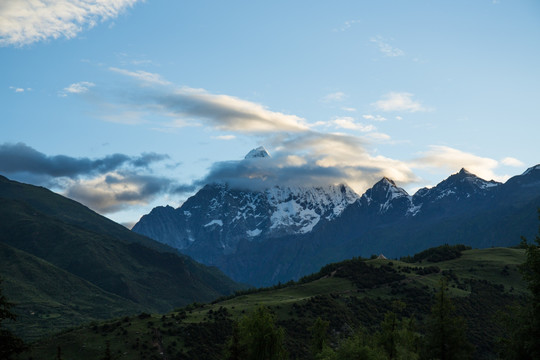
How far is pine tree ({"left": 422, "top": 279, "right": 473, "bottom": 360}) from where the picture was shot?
211 feet

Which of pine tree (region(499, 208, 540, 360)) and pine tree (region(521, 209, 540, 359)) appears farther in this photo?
pine tree (region(499, 208, 540, 360))

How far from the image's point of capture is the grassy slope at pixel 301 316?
4882 inches

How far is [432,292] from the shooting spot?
182000 mm

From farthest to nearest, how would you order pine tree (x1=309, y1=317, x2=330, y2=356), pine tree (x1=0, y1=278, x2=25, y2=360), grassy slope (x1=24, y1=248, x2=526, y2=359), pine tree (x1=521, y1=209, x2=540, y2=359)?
grassy slope (x1=24, y1=248, x2=526, y2=359)
pine tree (x1=309, y1=317, x2=330, y2=356)
pine tree (x1=521, y1=209, x2=540, y2=359)
pine tree (x1=0, y1=278, x2=25, y2=360)

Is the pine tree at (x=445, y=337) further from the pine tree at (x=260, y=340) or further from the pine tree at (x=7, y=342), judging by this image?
the pine tree at (x=7, y=342)

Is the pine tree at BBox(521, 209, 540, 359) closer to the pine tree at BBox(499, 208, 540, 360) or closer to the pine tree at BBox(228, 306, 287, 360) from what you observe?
the pine tree at BBox(499, 208, 540, 360)

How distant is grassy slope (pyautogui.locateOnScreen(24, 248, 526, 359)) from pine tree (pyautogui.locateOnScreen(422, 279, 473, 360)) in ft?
124

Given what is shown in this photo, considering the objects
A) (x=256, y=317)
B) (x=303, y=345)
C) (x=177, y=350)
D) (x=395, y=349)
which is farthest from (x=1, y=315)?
(x=303, y=345)

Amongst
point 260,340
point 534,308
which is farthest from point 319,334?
point 534,308

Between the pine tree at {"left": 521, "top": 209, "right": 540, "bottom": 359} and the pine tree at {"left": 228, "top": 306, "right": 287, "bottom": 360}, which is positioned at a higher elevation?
the pine tree at {"left": 521, "top": 209, "right": 540, "bottom": 359}

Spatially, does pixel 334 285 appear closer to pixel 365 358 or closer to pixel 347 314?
pixel 347 314

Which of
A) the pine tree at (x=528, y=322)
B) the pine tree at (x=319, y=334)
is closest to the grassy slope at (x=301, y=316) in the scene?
the pine tree at (x=319, y=334)

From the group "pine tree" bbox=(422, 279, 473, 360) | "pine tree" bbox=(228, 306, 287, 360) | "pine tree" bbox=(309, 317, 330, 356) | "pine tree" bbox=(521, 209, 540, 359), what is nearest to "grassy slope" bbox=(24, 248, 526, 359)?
"pine tree" bbox=(309, 317, 330, 356)

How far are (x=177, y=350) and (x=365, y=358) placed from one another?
212 ft
